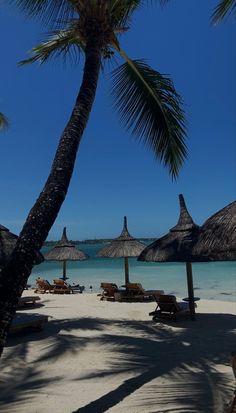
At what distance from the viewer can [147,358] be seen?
19.5ft

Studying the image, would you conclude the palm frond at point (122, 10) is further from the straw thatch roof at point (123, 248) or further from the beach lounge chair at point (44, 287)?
the beach lounge chair at point (44, 287)

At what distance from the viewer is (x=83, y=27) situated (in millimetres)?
4875

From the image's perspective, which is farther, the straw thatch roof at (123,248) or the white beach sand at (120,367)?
the straw thatch roof at (123,248)

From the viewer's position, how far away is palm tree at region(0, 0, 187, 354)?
288cm

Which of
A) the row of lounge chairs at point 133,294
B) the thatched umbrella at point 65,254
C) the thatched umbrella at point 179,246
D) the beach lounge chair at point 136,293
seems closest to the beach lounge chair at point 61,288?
the thatched umbrella at point 65,254

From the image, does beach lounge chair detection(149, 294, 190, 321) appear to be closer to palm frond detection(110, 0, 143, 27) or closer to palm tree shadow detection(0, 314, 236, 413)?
palm tree shadow detection(0, 314, 236, 413)

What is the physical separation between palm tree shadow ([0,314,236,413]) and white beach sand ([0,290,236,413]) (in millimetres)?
11

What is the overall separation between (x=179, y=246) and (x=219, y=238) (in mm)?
4338

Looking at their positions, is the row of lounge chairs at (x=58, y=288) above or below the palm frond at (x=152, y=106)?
below

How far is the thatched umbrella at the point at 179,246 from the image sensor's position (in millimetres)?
9312

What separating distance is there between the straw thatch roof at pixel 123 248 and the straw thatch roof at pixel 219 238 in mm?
9098

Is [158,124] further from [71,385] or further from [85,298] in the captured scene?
[85,298]

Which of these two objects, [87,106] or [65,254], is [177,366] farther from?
[65,254]

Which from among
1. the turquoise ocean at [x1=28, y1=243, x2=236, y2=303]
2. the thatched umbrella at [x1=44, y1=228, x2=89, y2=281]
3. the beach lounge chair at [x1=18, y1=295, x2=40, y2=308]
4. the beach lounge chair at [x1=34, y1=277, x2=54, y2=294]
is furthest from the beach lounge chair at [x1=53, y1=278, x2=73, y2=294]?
the beach lounge chair at [x1=18, y1=295, x2=40, y2=308]
